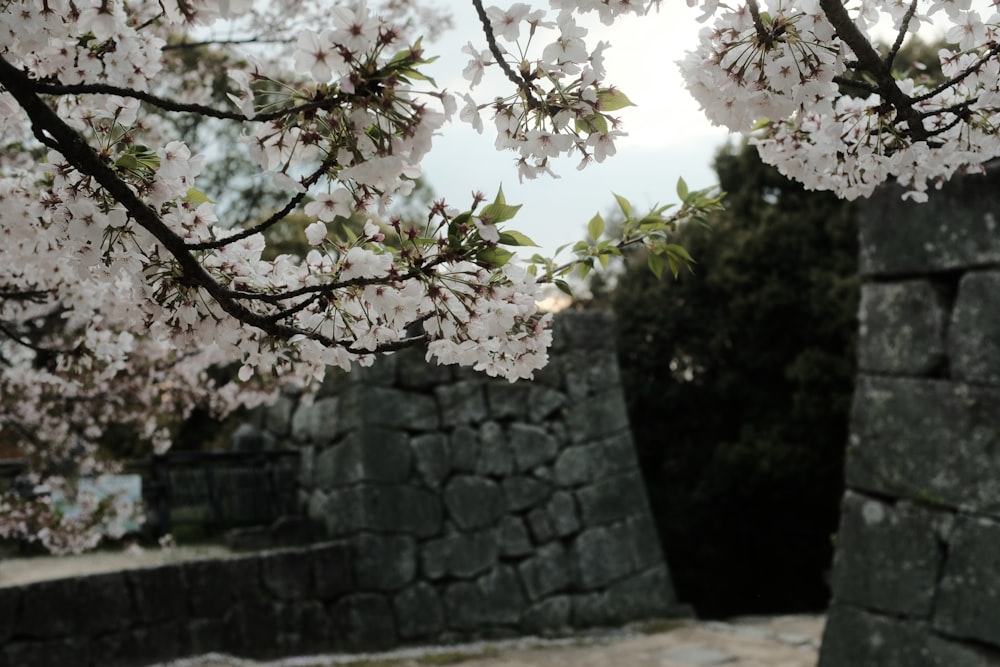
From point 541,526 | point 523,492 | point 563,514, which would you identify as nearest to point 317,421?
point 523,492

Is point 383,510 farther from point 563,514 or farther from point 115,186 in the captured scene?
point 115,186

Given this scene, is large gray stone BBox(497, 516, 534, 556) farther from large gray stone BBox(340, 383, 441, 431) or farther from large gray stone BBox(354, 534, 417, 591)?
large gray stone BBox(340, 383, 441, 431)

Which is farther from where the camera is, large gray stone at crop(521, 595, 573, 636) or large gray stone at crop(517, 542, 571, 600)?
large gray stone at crop(517, 542, 571, 600)

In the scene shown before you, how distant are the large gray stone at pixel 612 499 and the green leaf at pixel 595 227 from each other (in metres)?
6.31

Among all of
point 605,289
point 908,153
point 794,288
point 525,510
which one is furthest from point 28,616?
point 605,289

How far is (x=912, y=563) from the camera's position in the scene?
15.7 feet

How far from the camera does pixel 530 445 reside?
313 inches

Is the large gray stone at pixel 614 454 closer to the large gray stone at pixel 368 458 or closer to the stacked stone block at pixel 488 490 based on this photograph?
the stacked stone block at pixel 488 490

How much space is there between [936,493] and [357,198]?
4108 millimetres

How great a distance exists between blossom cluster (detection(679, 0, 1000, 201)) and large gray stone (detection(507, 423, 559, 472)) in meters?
5.80

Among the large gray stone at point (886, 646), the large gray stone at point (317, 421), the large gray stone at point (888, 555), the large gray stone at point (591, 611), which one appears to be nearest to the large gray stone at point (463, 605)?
the large gray stone at point (591, 611)

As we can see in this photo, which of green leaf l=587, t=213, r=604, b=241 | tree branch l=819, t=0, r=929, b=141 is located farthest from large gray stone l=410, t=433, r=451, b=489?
tree branch l=819, t=0, r=929, b=141

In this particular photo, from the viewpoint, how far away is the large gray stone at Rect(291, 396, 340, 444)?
7332 millimetres

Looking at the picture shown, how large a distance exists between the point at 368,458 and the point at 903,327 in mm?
3811
